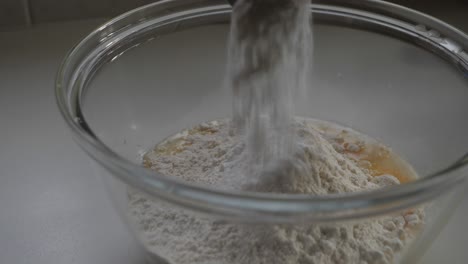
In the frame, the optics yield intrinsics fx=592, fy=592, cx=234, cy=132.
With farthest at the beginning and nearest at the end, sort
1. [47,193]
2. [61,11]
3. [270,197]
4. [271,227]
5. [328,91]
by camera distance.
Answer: [61,11]
[328,91]
[47,193]
[271,227]
[270,197]

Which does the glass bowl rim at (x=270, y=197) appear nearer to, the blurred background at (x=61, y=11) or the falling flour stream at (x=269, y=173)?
the falling flour stream at (x=269, y=173)

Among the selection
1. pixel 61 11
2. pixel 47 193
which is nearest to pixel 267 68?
pixel 47 193

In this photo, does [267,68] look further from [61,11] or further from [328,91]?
[61,11]

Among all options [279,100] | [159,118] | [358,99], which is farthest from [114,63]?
[358,99]

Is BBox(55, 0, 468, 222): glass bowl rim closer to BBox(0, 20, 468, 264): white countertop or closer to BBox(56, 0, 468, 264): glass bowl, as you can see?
BBox(56, 0, 468, 264): glass bowl

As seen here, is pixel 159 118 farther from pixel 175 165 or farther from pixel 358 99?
pixel 358 99

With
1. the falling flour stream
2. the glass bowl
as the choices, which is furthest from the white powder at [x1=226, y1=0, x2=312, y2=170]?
the glass bowl

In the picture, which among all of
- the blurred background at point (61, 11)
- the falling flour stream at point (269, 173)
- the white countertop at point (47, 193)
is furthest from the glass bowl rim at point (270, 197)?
the blurred background at point (61, 11)
